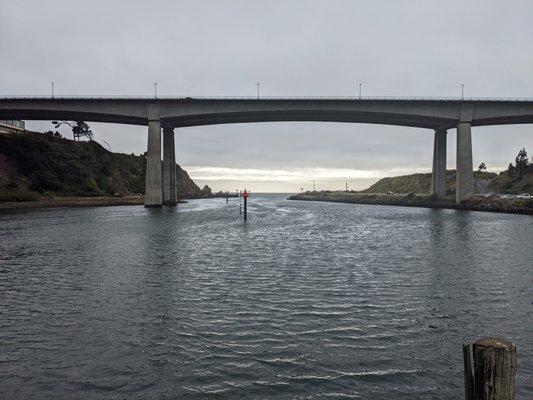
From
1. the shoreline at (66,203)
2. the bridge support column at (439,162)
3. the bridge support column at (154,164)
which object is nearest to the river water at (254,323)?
the bridge support column at (154,164)

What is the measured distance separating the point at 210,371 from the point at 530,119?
9848 cm

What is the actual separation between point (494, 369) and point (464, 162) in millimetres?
86852

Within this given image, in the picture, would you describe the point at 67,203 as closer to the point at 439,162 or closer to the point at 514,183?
the point at 439,162

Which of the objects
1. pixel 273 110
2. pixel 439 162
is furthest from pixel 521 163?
pixel 273 110

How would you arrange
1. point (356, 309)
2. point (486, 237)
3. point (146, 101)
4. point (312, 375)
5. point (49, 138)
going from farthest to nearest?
point (49, 138), point (146, 101), point (486, 237), point (356, 309), point (312, 375)

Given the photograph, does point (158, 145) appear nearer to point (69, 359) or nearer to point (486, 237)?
point (486, 237)

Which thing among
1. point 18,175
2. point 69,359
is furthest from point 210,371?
point 18,175

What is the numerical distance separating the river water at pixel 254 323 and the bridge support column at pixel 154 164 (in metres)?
59.5

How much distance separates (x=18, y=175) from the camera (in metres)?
99.4

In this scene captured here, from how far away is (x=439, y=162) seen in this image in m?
97.5

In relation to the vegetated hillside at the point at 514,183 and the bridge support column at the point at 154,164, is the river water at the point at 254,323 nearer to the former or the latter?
the bridge support column at the point at 154,164

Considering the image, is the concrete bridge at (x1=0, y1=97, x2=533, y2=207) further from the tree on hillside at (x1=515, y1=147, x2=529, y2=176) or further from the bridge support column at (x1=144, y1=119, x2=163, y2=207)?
the tree on hillside at (x1=515, y1=147, x2=529, y2=176)

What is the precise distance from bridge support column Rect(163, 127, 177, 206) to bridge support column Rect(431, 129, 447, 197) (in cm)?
6429

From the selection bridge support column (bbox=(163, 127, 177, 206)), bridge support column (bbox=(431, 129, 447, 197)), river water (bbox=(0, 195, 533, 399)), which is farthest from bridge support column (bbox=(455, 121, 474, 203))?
bridge support column (bbox=(163, 127, 177, 206))
